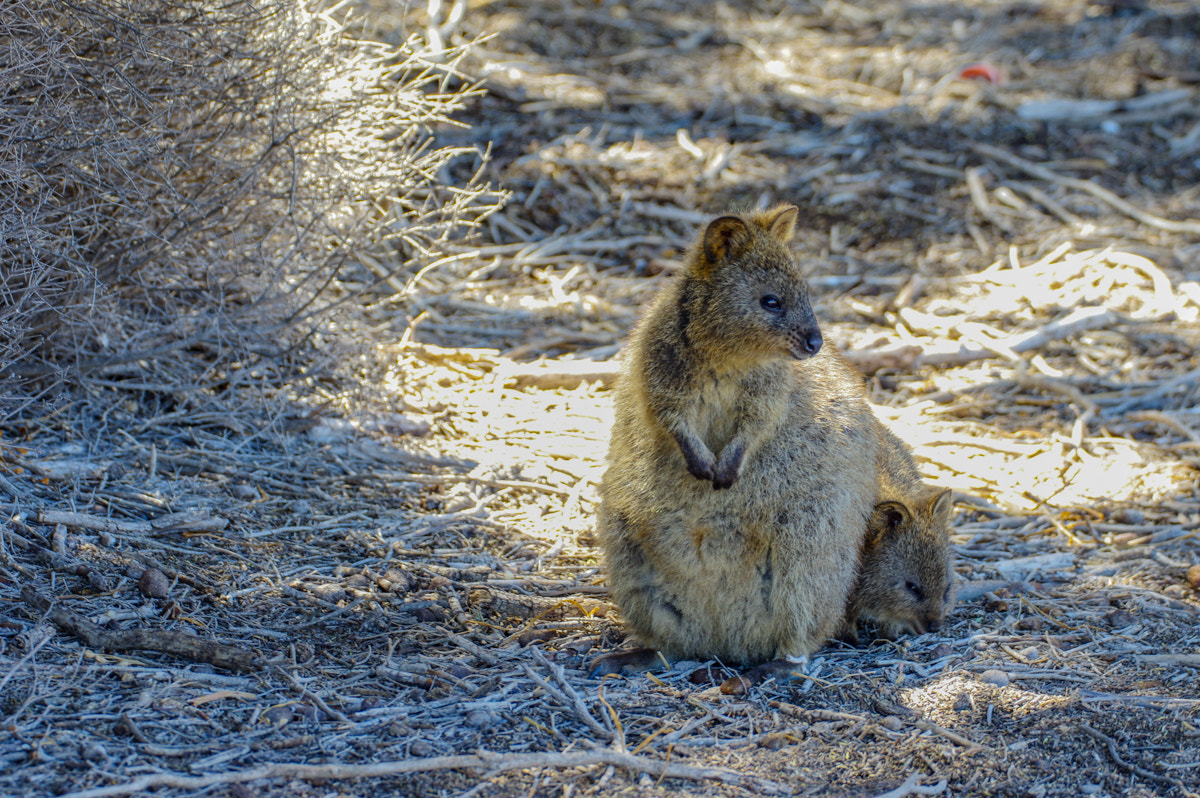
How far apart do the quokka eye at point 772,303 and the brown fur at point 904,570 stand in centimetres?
99

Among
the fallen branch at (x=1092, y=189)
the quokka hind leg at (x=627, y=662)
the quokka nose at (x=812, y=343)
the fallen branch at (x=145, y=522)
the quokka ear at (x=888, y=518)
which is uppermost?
the fallen branch at (x=1092, y=189)

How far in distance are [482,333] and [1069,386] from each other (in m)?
3.51

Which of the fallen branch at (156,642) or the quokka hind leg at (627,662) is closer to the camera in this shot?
the fallen branch at (156,642)

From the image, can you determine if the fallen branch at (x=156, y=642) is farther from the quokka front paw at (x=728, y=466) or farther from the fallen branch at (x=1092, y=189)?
the fallen branch at (x=1092, y=189)

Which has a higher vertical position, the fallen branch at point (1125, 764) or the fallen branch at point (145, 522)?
the fallen branch at point (1125, 764)

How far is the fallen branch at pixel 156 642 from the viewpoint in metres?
3.37

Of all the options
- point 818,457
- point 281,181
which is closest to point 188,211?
point 281,181

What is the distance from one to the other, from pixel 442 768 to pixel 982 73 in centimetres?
963

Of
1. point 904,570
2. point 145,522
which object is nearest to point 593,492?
point 904,570

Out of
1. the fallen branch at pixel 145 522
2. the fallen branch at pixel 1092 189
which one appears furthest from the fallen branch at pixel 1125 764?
the fallen branch at pixel 1092 189

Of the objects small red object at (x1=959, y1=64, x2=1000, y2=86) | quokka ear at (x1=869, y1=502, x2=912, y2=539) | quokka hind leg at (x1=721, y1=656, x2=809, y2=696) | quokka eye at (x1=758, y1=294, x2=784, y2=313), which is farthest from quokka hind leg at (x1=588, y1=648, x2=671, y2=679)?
small red object at (x1=959, y1=64, x2=1000, y2=86)

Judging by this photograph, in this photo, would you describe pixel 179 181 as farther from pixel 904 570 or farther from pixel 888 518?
pixel 904 570

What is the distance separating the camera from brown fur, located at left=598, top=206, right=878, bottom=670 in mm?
3854

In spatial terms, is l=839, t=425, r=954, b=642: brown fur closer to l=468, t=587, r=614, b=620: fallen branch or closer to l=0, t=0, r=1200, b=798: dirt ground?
l=0, t=0, r=1200, b=798: dirt ground
